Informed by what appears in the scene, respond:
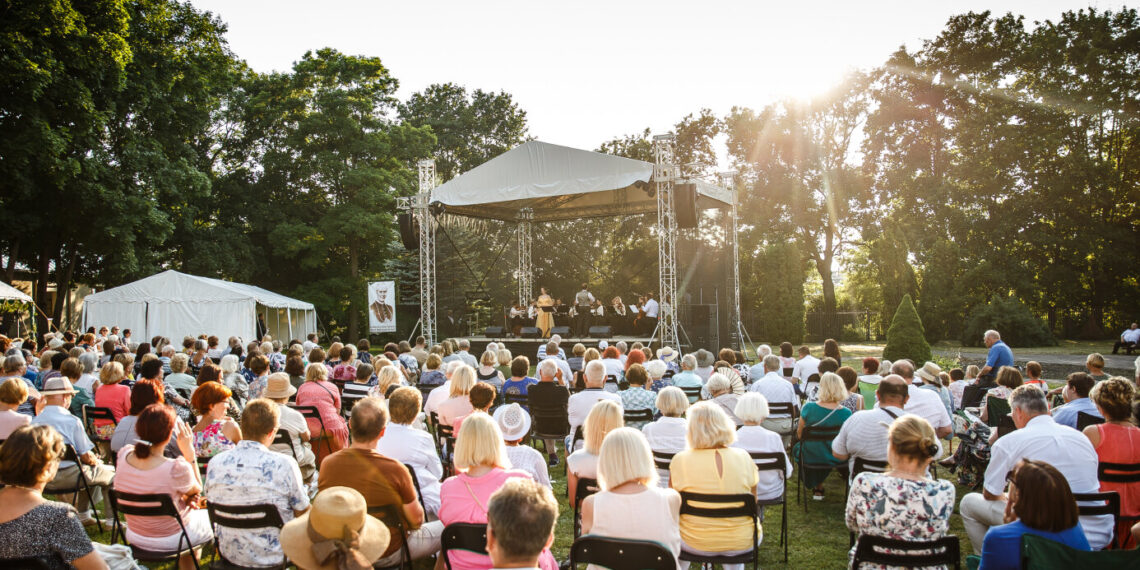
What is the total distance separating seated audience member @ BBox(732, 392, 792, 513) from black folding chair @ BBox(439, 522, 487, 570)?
2029mm

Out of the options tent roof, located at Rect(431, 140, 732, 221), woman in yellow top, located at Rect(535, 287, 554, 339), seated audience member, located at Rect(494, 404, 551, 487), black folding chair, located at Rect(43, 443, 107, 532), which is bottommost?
black folding chair, located at Rect(43, 443, 107, 532)

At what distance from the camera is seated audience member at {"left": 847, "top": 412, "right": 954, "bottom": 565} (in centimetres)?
279

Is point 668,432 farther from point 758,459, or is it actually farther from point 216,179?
point 216,179

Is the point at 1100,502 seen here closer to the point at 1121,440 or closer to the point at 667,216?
the point at 1121,440

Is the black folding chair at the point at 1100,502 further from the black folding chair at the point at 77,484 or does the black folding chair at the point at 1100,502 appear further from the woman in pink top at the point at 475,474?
the black folding chair at the point at 77,484

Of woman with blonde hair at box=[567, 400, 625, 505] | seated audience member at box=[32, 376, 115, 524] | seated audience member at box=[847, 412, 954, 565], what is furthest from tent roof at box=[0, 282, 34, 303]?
seated audience member at box=[847, 412, 954, 565]

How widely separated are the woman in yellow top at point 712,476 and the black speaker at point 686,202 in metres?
11.5

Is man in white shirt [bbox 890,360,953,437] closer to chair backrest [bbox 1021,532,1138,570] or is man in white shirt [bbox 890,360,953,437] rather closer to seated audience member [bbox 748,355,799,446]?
seated audience member [bbox 748,355,799,446]

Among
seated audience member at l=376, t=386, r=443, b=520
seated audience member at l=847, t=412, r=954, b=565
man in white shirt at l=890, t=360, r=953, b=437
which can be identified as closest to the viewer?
seated audience member at l=847, t=412, r=954, b=565

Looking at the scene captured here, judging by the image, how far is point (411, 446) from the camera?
12.2 ft

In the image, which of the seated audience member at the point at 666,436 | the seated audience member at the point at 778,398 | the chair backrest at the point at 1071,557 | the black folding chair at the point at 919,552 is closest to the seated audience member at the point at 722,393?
the seated audience member at the point at 778,398

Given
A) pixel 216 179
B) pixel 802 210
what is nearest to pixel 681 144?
pixel 802 210

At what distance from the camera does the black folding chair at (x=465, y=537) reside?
2.65m

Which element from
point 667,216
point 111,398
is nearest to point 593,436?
point 111,398
